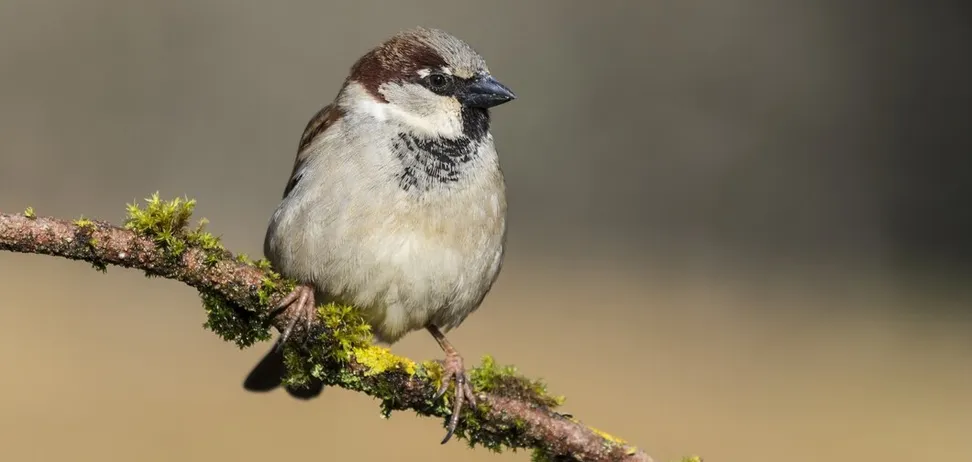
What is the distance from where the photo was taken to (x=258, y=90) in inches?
198

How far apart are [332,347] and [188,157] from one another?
9.52ft

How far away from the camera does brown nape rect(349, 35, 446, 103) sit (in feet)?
8.73

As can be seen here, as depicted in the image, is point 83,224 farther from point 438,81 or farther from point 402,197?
point 438,81

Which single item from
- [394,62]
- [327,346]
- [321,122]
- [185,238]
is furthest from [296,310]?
[394,62]

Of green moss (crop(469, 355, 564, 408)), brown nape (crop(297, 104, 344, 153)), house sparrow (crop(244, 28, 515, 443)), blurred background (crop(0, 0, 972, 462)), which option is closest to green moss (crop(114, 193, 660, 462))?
green moss (crop(469, 355, 564, 408))

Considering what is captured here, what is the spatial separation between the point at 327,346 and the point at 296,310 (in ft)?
0.42

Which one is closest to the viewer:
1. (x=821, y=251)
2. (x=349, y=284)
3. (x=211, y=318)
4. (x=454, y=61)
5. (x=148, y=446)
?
(x=211, y=318)

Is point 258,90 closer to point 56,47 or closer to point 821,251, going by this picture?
point 56,47

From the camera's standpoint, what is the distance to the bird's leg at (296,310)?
2066 millimetres

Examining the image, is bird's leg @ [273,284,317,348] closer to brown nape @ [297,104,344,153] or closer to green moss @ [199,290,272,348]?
green moss @ [199,290,272,348]

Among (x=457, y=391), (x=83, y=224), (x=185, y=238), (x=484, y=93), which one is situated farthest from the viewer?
(x=484, y=93)

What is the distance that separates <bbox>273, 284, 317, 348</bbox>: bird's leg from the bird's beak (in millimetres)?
679

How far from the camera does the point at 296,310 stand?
2.13 meters

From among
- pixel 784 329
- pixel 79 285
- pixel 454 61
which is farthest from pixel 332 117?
pixel 784 329
